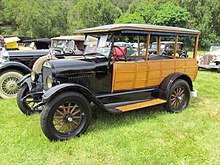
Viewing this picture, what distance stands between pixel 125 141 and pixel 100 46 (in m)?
1.98

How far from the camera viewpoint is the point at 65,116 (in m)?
3.47

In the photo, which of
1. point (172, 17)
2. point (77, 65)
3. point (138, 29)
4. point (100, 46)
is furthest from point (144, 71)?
point (172, 17)

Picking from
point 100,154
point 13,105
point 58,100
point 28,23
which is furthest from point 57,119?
point 28,23

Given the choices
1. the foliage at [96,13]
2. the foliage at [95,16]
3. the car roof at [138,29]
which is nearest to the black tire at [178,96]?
the car roof at [138,29]

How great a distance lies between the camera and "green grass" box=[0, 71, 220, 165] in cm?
300

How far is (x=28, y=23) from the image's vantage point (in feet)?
104

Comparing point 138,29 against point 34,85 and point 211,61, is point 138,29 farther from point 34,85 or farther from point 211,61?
point 211,61

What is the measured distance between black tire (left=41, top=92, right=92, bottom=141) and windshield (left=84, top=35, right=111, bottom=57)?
114cm

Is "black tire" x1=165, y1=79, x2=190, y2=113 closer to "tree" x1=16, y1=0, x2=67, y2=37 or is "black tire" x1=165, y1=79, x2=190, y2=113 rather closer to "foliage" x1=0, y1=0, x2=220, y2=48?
"foliage" x1=0, y1=0, x2=220, y2=48

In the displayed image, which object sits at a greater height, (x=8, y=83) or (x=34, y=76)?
(x=34, y=76)

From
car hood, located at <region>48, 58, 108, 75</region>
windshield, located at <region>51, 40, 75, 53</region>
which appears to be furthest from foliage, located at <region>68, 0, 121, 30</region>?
car hood, located at <region>48, 58, 108, 75</region>

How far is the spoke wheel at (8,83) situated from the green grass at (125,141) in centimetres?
118

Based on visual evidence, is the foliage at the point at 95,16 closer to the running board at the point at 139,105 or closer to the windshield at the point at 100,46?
the windshield at the point at 100,46

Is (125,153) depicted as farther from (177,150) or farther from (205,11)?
(205,11)
